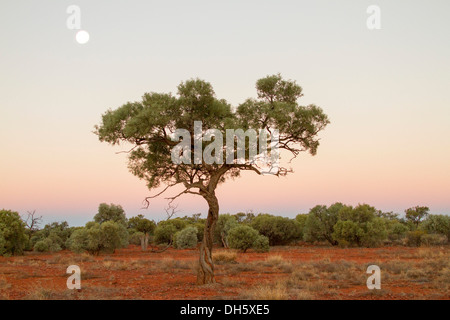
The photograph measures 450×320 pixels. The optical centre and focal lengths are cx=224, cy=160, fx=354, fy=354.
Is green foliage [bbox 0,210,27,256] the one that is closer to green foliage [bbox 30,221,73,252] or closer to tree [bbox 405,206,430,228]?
green foliage [bbox 30,221,73,252]

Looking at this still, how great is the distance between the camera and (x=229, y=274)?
1922 cm

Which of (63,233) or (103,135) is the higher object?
(103,135)

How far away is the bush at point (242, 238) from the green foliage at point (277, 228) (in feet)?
23.9

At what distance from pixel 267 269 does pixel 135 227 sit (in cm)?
4533

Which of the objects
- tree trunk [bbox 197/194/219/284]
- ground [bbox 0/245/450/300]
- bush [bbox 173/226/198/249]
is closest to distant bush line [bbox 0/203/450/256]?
bush [bbox 173/226/198/249]

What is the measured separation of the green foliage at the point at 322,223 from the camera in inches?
1668

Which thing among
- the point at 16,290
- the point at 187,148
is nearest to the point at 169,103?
the point at 187,148

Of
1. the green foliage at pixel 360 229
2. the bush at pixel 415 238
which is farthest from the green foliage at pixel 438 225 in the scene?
the green foliage at pixel 360 229

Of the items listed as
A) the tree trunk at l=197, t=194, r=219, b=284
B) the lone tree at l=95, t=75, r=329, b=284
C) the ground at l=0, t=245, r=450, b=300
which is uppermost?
the lone tree at l=95, t=75, r=329, b=284

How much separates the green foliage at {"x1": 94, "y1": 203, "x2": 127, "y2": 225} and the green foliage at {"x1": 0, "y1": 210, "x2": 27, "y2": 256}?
9342 mm

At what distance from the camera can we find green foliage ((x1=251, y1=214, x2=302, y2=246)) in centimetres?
4375

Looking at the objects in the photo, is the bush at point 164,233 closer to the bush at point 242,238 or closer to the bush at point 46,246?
the bush at point 46,246

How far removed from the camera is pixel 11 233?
105 ft

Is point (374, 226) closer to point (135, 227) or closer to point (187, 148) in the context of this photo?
point (187, 148)
